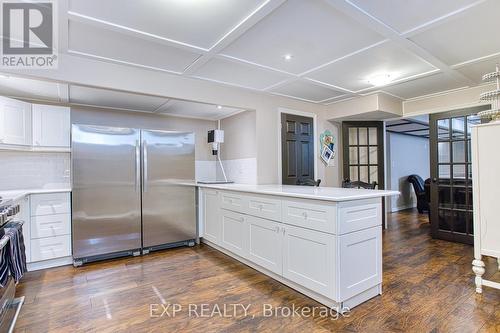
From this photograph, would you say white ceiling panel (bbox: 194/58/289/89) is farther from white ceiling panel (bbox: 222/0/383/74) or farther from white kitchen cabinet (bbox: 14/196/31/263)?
white kitchen cabinet (bbox: 14/196/31/263)

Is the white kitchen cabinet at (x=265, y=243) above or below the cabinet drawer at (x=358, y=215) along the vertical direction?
below

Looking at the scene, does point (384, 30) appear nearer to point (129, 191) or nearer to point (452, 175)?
point (452, 175)

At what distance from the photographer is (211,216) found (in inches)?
147

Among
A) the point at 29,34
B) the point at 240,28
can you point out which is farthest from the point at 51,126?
the point at 240,28

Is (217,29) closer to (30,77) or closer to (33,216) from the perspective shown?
(30,77)

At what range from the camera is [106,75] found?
2.74 m

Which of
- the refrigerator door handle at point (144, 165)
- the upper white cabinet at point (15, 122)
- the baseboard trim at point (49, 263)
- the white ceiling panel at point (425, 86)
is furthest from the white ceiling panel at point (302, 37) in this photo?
the baseboard trim at point (49, 263)

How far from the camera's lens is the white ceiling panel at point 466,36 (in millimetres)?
1946

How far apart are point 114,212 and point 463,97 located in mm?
5011

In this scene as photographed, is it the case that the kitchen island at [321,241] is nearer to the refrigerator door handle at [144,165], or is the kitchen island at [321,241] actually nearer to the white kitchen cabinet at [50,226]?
the refrigerator door handle at [144,165]

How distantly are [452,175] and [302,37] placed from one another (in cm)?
336

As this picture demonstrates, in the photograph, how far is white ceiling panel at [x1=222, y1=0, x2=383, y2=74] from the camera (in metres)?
1.91

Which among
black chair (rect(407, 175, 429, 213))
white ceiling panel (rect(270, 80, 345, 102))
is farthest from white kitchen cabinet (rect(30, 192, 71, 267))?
black chair (rect(407, 175, 429, 213))

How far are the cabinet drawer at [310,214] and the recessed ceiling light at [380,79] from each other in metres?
2.01
